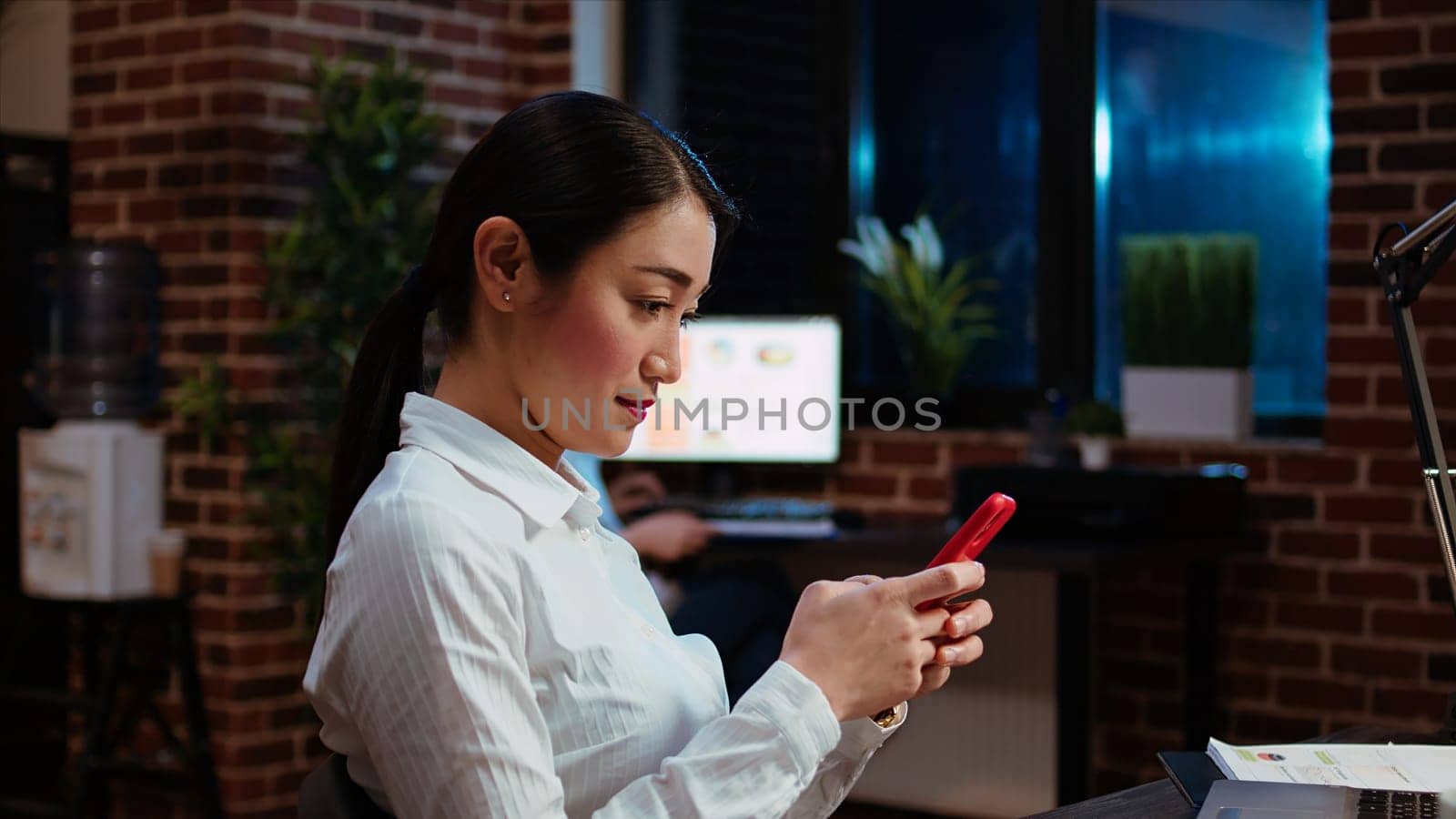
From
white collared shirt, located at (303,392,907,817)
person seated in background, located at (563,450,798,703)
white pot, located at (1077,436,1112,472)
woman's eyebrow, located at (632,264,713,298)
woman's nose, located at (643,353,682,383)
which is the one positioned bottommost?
person seated in background, located at (563,450,798,703)

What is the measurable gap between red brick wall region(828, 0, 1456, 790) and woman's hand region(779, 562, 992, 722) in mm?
2285

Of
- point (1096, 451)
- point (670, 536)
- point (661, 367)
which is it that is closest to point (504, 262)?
point (661, 367)

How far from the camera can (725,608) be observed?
340 cm

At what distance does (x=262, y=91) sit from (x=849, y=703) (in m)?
3.02

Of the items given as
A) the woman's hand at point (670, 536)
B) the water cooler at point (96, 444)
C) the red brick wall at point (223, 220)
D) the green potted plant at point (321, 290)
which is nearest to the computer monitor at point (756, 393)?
the woman's hand at point (670, 536)

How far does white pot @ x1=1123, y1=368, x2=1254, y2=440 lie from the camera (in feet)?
11.4

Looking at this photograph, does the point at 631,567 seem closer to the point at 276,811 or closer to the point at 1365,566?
the point at 1365,566

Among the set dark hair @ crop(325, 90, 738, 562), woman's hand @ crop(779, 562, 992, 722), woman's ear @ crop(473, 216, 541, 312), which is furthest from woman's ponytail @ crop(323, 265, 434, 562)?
woman's hand @ crop(779, 562, 992, 722)

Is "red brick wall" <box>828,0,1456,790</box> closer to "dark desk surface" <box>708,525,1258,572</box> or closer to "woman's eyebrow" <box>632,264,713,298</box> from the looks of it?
"dark desk surface" <box>708,525,1258,572</box>

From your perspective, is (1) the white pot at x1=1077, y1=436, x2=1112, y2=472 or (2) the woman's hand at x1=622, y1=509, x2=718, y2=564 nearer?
(2) the woman's hand at x1=622, y1=509, x2=718, y2=564

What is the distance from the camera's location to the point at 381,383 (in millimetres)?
1355

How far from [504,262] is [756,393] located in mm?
2619

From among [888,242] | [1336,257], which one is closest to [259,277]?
[888,242]

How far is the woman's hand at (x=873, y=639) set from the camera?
1156 millimetres
